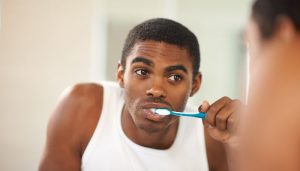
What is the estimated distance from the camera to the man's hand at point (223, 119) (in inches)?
38.9

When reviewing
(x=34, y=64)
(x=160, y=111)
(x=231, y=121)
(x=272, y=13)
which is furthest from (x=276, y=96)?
(x=34, y=64)

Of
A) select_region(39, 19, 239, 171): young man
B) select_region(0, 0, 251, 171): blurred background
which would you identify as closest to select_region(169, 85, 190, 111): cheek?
select_region(39, 19, 239, 171): young man

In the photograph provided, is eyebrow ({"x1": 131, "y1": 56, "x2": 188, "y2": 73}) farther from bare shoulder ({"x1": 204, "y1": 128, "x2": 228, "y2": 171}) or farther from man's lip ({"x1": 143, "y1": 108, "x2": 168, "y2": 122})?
bare shoulder ({"x1": 204, "y1": 128, "x2": 228, "y2": 171})

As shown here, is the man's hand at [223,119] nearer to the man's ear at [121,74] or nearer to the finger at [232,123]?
the finger at [232,123]

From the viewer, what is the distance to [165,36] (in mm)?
1146

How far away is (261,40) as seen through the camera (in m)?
0.59

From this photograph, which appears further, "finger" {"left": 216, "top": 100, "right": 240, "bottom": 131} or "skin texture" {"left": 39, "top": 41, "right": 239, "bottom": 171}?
"skin texture" {"left": 39, "top": 41, "right": 239, "bottom": 171}

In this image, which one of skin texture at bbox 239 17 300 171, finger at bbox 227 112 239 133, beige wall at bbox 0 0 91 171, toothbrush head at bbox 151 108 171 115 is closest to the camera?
skin texture at bbox 239 17 300 171

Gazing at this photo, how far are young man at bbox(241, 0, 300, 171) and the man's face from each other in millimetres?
545

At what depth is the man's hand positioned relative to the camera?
3.24ft

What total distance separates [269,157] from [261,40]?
159mm

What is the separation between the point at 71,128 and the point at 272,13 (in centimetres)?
80

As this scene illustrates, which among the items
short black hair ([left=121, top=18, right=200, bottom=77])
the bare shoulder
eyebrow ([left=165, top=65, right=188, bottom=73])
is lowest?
the bare shoulder

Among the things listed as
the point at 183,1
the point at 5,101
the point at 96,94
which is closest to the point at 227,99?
the point at 96,94
